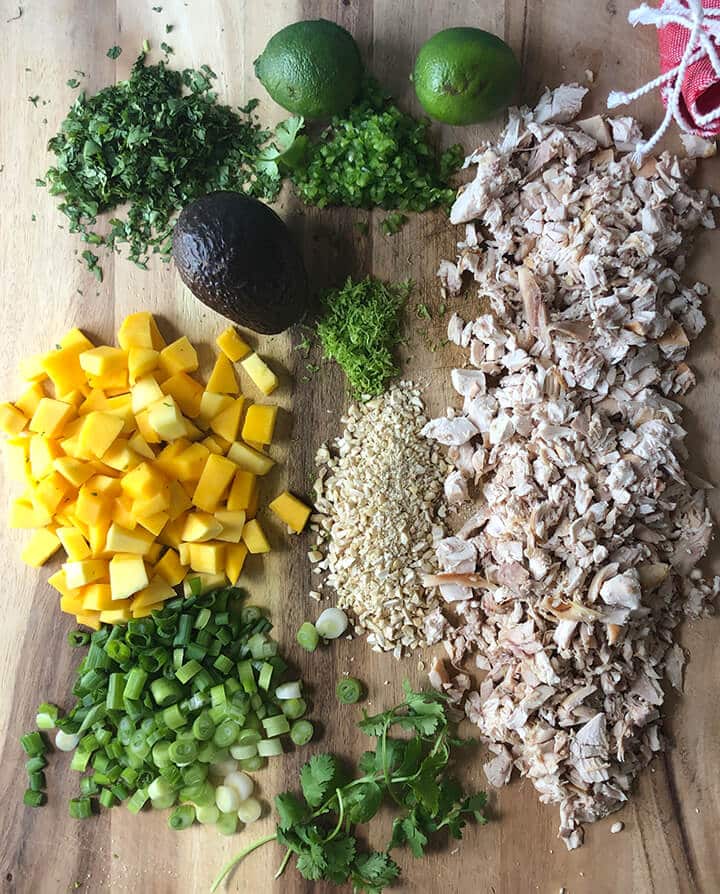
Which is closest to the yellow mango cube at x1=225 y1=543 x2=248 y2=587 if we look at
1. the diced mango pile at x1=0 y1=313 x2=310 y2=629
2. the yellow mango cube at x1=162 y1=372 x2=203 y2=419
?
the diced mango pile at x1=0 y1=313 x2=310 y2=629

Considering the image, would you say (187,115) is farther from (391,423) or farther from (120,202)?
(391,423)

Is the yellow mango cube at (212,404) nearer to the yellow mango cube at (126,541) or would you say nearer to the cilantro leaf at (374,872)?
the yellow mango cube at (126,541)

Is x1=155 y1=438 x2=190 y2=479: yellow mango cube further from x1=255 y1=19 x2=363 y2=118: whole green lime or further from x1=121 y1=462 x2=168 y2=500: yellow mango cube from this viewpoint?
x1=255 y1=19 x2=363 y2=118: whole green lime

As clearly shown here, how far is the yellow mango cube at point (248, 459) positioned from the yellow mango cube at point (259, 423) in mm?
29

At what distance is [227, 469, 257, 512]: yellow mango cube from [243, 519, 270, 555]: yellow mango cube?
0.17 feet

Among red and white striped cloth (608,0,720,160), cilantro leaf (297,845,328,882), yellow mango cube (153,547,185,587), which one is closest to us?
red and white striped cloth (608,0,720,160)

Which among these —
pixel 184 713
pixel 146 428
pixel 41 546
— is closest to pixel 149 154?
pixel 146 428

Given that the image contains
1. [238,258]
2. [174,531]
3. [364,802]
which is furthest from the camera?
[174,531]

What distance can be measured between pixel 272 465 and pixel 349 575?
0.32 metres

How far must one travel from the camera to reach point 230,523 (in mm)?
1803

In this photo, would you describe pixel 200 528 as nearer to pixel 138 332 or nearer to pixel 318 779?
pixel 138 332

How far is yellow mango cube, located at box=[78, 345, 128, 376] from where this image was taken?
179 centimetres

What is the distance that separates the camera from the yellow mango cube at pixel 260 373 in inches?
72.0

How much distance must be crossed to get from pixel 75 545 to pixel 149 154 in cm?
90
